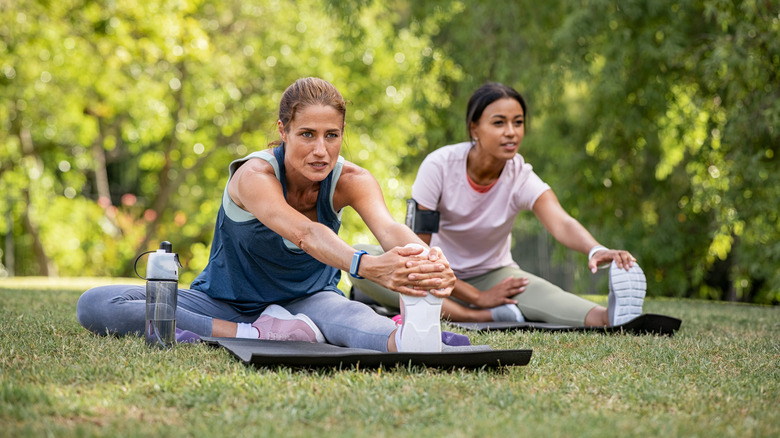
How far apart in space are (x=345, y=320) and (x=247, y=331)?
18.4 inches

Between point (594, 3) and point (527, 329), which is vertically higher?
point (594, 3)

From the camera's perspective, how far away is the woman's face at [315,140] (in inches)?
120

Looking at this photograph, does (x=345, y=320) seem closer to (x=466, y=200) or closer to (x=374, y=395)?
(x=374, y=395)

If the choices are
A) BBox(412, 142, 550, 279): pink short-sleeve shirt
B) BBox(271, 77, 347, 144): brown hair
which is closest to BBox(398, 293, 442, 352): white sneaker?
BBox(271, 77, 347, 144): brown hair

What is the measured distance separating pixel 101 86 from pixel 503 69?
20.2 feet

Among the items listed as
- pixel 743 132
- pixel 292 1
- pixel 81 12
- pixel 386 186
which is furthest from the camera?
pixel 292 1

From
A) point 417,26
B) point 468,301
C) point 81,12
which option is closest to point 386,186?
point 417,26

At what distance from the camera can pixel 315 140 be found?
10.1 ft

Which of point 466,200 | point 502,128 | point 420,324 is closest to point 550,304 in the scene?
point 466,200

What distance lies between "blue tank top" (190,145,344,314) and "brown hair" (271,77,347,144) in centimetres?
22

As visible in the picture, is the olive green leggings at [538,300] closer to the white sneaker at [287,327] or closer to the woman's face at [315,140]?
the white sneaker at [287,327]

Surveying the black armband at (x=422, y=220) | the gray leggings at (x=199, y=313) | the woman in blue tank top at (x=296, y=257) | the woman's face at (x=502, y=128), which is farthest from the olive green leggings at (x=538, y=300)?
the gray leggings at (x=199, y=313)

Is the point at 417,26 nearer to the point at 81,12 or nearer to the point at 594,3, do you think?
the point at 594,3

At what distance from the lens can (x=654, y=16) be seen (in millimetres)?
8148
